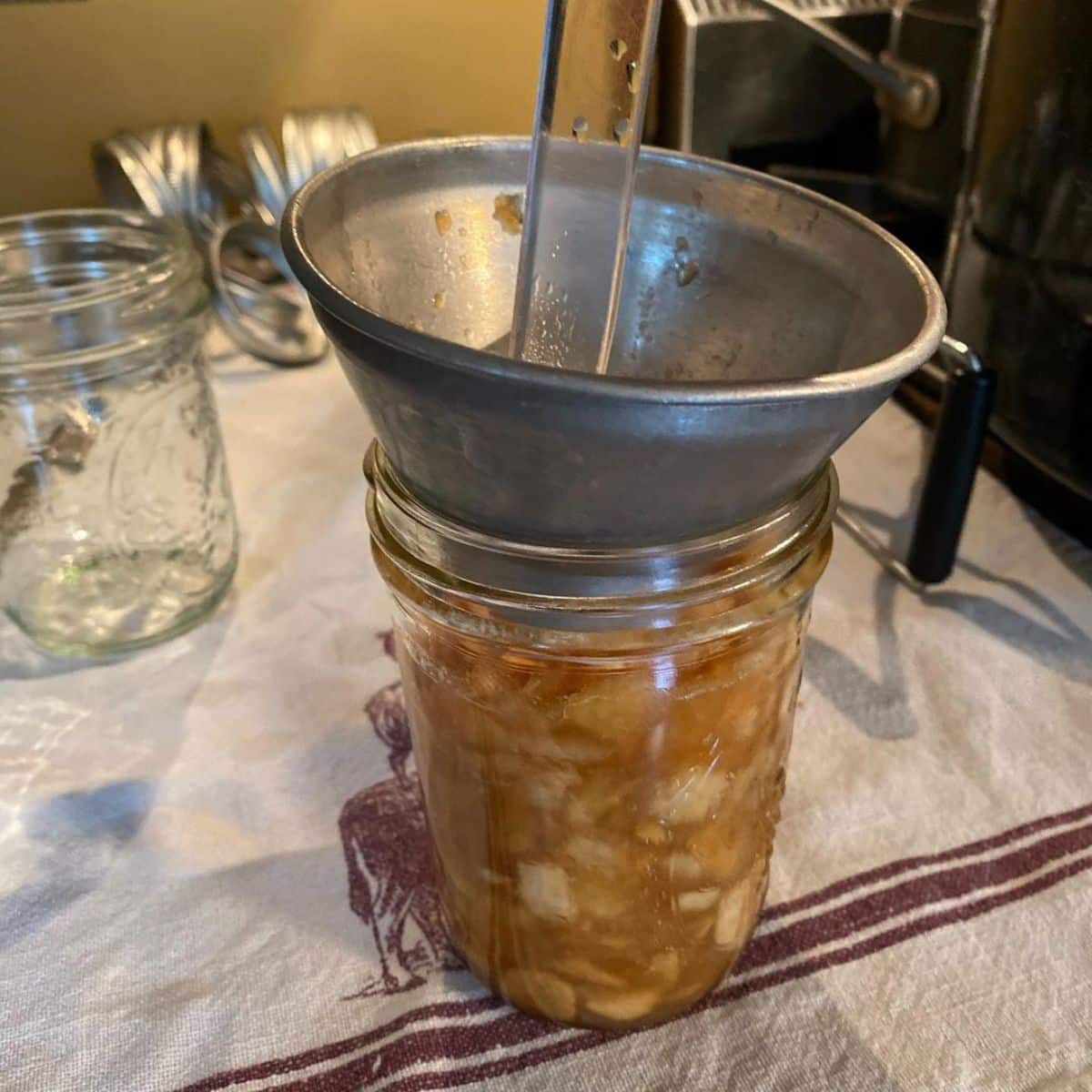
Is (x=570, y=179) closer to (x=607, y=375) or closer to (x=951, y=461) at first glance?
(x=607, y=375)

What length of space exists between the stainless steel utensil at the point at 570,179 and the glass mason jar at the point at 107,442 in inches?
9.3

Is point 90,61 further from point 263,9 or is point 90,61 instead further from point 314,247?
point 314,247

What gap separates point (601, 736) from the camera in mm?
298

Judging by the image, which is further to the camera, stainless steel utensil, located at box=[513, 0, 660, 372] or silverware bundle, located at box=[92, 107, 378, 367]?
silverware bundle, located at box=[92, 107, 378, 367]

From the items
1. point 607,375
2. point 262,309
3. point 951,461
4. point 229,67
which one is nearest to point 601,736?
point 607,375

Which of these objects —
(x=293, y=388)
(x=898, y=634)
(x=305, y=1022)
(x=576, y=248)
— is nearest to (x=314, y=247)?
(x=576, y=248)

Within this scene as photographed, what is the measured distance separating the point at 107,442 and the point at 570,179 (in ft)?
1.06

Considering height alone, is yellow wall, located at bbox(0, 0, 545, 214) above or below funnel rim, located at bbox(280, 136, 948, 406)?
below

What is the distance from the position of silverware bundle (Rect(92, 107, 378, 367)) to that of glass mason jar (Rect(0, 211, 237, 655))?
0.51 ft

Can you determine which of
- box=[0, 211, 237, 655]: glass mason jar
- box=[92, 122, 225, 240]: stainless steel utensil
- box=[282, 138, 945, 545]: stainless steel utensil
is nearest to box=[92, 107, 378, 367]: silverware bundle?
box=[92, 122, 225, 240]: stainless steel utensil

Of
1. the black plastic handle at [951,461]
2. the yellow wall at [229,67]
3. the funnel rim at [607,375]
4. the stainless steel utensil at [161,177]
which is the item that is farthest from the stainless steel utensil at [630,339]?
the yellow wall at [229,67]

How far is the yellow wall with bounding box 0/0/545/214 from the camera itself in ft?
2.52

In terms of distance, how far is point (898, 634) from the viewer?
505 millimetres

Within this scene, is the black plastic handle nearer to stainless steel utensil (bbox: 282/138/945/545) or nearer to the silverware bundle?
stainless steel utensil (bbox: 282/138/945/545)
